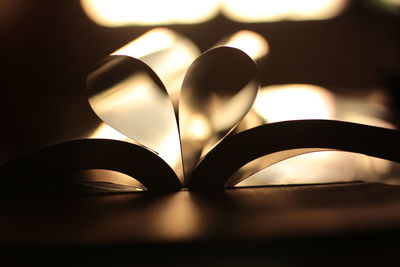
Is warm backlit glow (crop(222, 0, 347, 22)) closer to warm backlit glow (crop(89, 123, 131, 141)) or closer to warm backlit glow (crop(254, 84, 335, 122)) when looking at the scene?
warm backlit glow (crop(254, 84, 335, 122))

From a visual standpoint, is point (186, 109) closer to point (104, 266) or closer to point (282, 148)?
point (282, 148)

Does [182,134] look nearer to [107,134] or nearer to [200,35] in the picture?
[107,134]

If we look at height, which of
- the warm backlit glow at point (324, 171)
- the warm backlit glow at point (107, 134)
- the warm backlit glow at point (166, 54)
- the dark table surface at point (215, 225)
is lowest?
the dark table surface at point (215, 225)

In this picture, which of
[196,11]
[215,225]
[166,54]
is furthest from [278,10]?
[215,225]

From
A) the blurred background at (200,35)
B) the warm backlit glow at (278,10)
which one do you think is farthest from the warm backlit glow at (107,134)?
the warm backlit glow at (278,10)

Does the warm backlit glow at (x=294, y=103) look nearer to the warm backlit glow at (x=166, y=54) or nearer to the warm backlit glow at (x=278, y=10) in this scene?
the warm backlit glow at (x=166, y=54)

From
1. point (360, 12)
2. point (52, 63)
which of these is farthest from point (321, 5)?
point (52, 63)
